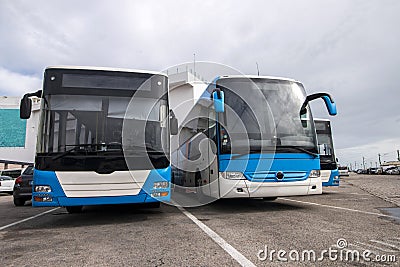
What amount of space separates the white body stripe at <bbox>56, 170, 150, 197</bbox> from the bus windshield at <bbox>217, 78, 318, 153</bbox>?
240 centimetres

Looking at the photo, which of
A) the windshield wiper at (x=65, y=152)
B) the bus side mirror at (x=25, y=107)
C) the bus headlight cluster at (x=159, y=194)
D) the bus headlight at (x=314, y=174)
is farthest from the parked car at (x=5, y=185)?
the bus headlight at (x=314, y=174)

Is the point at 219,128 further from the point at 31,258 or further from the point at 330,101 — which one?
the point at 31,258

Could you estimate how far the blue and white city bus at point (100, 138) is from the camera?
19.6 feet

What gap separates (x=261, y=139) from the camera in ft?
24.6

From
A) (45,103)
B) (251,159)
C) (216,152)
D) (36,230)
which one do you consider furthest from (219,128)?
(36,230)

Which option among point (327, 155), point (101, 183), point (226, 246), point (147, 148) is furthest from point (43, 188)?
point (327, 155)

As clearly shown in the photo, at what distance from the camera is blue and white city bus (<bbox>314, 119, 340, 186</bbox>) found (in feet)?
42.9

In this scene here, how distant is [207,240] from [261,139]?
343 cm

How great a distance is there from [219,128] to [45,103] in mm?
3913

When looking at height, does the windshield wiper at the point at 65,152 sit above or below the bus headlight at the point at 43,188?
above

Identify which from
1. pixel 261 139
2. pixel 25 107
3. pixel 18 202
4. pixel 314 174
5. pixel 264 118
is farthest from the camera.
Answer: pixel 18 202

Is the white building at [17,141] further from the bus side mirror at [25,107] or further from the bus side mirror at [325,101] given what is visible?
the bus side mirror at [325,101]

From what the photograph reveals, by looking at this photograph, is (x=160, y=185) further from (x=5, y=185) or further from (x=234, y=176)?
(x=5, y=185)

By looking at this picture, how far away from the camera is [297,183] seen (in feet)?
24.7
